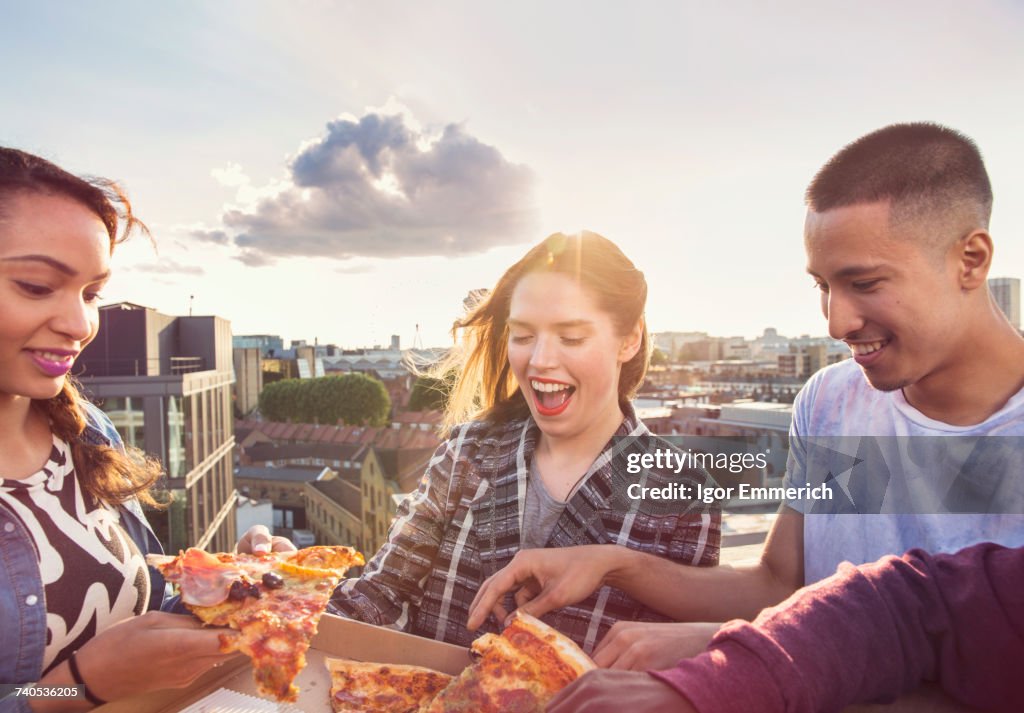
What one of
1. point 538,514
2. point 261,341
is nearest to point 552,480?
point 538,514

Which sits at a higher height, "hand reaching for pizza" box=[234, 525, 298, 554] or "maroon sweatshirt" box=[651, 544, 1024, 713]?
"maroon sweatshirt" box=[651, 544, 1024, 713]

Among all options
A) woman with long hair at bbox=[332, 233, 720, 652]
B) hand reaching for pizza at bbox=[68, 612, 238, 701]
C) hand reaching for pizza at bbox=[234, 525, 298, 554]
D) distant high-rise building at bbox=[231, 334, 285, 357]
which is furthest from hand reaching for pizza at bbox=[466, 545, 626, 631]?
distant high-rise building at bbox=[231, 334, 285, 357]

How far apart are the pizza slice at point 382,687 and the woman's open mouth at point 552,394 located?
3.31 feet

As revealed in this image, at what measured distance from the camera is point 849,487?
2426mm

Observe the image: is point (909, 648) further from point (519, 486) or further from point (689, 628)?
point (519, 486)

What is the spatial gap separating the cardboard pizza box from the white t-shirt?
143 cm

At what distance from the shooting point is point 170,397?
21.5m

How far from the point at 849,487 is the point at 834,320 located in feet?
2.23

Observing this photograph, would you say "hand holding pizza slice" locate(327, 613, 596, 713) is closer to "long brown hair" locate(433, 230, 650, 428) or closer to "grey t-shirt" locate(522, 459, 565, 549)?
"grey t-shirt" locate(522, 459, 565, 549)

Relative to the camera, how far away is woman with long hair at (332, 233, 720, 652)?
2.57 metres

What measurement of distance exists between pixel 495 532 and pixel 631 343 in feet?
3.23

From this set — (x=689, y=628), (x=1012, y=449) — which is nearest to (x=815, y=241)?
(x=1012, y=449)

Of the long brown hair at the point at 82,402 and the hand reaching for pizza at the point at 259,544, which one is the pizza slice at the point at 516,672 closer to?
the hand reaching for pizza at the point at 259,544

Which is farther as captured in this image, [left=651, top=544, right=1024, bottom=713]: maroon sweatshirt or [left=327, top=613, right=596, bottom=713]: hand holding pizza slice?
[left=327, top=613, right=596, bottom=713]: hand holding pizza slice
